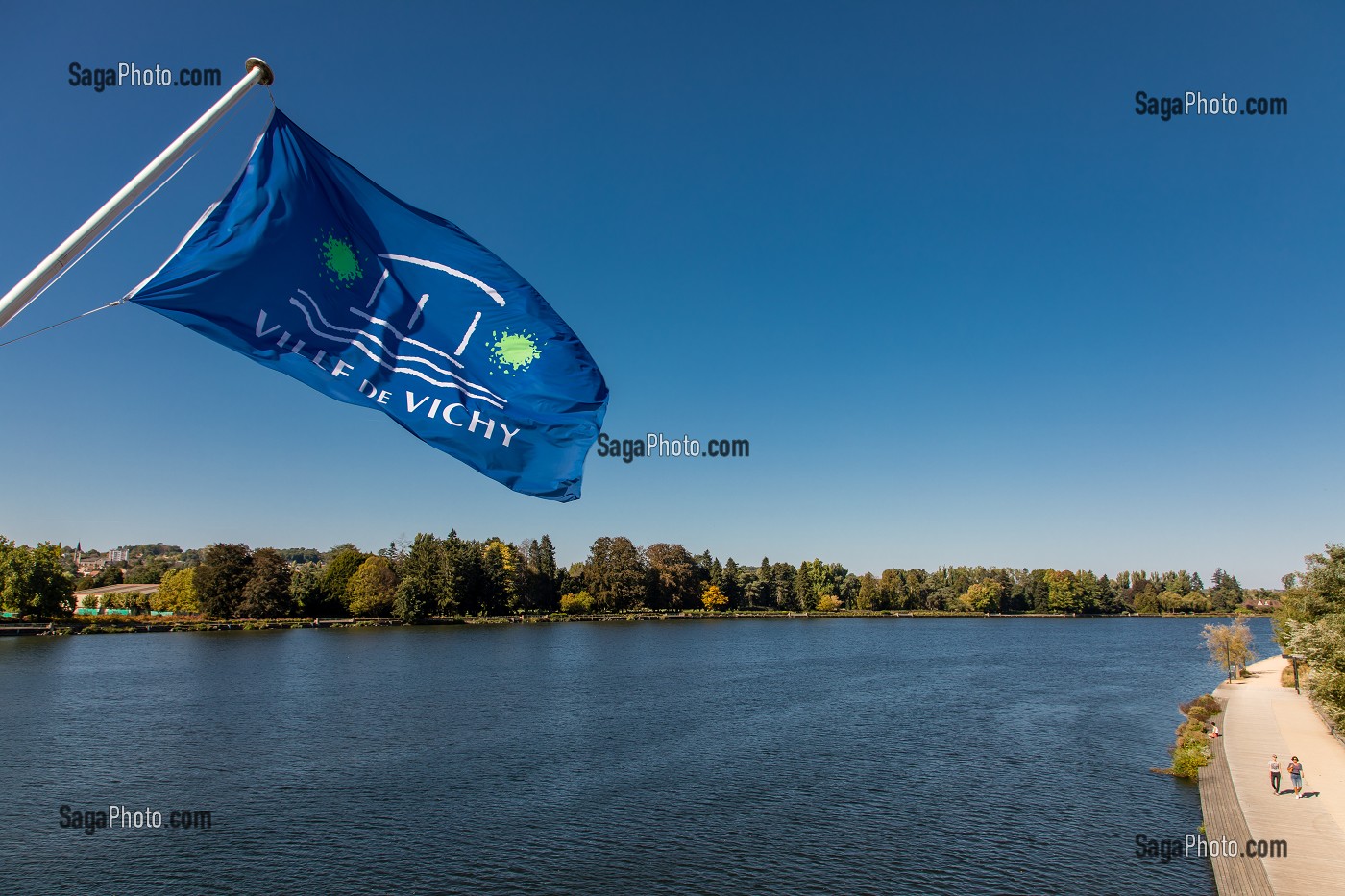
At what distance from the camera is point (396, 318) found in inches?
Answer: 335

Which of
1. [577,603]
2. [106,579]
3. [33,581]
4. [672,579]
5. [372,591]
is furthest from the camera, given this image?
[106,579]

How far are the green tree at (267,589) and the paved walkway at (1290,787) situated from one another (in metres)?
117

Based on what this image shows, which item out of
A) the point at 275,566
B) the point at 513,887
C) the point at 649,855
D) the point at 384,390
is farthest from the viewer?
the point at 275,566

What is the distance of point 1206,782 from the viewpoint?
3309 centimetres

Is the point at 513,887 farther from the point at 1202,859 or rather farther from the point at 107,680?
the point at 107,680

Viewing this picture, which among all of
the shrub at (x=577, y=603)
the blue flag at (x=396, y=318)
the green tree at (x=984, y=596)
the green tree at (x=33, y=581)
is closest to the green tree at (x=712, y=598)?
the shrub at (x=577, y=603)

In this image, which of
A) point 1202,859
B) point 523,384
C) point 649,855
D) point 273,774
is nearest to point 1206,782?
point 1202,859

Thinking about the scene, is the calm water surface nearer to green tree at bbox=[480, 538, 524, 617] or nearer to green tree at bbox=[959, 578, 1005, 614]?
green tree at bbox=[480, 538, 524, 617]

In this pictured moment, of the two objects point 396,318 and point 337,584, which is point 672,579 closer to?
point 337,584

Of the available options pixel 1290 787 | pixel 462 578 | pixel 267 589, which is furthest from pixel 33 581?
pixel 1290 787

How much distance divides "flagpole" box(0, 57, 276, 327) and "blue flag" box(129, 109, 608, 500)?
4.91ft

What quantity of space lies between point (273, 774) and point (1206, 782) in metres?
39.5

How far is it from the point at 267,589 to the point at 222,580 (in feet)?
24.1

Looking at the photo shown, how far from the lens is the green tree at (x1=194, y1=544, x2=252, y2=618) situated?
118 metres
